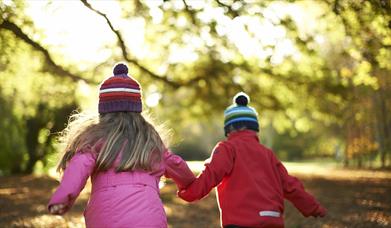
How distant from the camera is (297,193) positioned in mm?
4652

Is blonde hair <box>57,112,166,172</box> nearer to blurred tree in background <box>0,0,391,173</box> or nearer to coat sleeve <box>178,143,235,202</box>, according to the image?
coat sleeve <box>178,143,235,202</box>

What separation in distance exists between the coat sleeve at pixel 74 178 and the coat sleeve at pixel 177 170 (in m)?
0.59

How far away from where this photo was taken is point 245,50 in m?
14.9

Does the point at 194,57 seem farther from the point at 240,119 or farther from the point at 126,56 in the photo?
the point at 240,119

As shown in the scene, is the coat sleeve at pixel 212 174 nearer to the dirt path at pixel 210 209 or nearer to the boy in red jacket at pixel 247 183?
the boy in red jacket at pixel 247 183

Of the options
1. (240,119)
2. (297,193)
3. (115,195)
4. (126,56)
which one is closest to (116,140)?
(115,195)

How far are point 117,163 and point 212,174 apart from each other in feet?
2.89

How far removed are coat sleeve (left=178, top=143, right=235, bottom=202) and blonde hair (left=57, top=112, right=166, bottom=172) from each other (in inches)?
20.9

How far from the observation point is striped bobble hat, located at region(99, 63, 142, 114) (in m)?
4.03

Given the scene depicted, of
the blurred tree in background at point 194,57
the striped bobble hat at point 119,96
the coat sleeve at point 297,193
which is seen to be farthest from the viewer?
the blurred tree in background at point 194,57

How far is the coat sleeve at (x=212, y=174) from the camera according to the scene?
14.4ft

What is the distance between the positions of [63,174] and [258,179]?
1494 mm

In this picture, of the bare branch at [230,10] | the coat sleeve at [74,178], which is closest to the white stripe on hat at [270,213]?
the coat sleeve at [74,178]

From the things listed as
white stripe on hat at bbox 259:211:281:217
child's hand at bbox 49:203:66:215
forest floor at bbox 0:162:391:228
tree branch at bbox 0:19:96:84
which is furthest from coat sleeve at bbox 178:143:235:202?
tree branch at bbox 0:19:96:84
